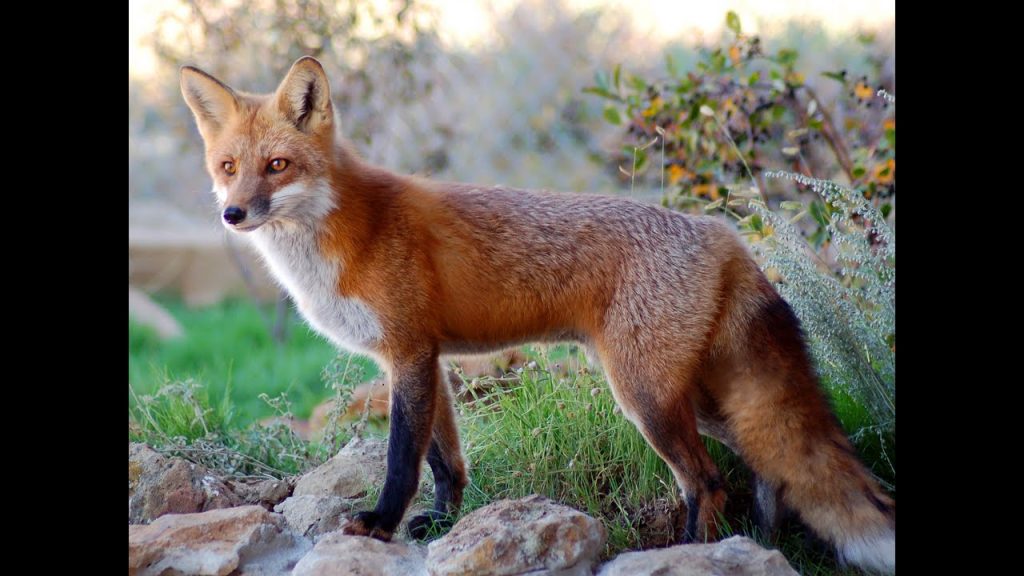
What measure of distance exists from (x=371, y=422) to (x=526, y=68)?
16.6ft

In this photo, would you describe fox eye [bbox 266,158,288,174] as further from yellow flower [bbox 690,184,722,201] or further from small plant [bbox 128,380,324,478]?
yellow flower [bbox 690,184,722,201]

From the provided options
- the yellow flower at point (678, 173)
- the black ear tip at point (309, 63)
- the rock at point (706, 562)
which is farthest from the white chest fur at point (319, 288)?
the yellow flower at point (678, 173)

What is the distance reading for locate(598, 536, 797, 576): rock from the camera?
2535 mm

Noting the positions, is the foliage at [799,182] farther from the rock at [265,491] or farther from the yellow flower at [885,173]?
the rock at [265,491]

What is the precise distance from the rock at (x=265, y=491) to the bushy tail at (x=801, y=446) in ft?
5.55

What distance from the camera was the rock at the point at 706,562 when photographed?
254 centimetres

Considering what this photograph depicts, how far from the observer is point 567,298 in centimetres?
310

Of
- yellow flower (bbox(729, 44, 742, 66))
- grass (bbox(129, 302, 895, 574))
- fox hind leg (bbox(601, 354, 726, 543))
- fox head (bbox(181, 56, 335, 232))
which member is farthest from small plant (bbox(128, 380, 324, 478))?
yellow flower (bbox(729, 44, 742, 66))

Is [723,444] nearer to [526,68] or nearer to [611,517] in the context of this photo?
[611,517]

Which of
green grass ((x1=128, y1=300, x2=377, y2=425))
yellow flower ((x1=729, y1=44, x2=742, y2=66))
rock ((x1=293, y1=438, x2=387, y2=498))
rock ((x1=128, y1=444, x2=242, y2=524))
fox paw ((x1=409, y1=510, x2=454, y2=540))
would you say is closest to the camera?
fox paw ((x1=409, y1=510, x2=454, y2=540))

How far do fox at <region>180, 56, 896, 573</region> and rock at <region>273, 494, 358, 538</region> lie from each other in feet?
0.93

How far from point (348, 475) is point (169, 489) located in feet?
2.05

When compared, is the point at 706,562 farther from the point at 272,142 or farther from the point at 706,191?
the point at 706,191
